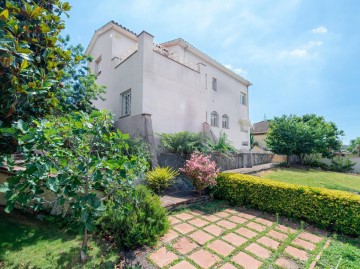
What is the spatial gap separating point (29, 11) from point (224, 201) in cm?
802

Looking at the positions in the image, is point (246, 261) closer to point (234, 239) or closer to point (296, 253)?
point (234, 239)

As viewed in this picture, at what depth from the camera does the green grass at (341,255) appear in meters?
3.77

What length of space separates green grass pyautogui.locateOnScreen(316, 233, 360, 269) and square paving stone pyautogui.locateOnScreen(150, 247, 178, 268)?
9.59 ft

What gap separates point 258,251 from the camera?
4176 millimetres

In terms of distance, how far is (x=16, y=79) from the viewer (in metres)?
2.97

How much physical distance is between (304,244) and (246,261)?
1834 millimetres

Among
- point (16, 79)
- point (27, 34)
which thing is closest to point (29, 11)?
point (27, 34)

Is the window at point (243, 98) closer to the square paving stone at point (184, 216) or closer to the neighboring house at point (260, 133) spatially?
the neighboring house at point (260, 133)

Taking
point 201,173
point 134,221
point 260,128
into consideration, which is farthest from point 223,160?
point 260,128

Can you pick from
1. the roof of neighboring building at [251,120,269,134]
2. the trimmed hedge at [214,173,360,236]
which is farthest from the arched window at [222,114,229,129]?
the roof of neighboring building at [251,120,269,134]

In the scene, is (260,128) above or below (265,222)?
above

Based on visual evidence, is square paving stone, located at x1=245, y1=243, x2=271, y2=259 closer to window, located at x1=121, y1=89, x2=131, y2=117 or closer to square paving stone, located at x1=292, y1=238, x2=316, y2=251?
square paving stone, located at x1=292, y1=238, x2=316, y2=251

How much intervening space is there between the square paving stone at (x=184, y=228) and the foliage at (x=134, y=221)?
20.5 inches

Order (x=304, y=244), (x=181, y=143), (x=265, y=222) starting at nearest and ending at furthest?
1. (x=304, y=244)
2. (x=265, y=222)
3. (x=181, y=143)
